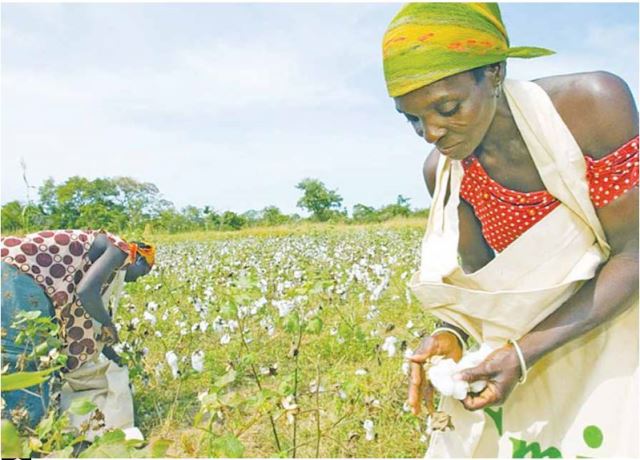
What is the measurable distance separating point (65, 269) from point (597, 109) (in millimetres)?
2206

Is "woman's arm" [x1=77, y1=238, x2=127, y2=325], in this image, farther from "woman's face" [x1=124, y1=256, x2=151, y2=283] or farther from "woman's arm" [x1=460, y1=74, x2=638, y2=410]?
"woman's arm" [x1=460, y1=74, x2=638, y2=410]

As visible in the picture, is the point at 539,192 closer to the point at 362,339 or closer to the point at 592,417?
the point at 592,417

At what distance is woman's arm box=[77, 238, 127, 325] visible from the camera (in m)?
2.67

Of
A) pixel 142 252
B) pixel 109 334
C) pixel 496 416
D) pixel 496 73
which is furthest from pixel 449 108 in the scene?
pixel 142 252

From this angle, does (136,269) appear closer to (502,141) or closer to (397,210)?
(502,141)

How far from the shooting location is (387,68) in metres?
1.09

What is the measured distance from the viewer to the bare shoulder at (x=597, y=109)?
1070 millimetres

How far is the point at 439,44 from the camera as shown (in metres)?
1.06

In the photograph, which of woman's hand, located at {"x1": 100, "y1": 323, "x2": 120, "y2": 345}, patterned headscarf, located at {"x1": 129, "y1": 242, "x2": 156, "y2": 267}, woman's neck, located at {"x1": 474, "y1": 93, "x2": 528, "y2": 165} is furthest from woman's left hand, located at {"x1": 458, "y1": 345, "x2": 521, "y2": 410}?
patterned headscarf, located at {"x1": 129, "y1": 242, "x2": 156, "y2": 267}

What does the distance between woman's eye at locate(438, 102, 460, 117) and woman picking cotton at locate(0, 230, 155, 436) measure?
193 centimetres

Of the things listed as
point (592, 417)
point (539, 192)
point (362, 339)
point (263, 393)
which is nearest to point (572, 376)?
point (592, 417)

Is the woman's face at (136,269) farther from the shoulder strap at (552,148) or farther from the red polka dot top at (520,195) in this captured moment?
the shoulder strap at (552,148)

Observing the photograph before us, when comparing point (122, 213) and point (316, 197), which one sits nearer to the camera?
point (122, 213)

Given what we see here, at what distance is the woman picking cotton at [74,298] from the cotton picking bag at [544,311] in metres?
1.74
